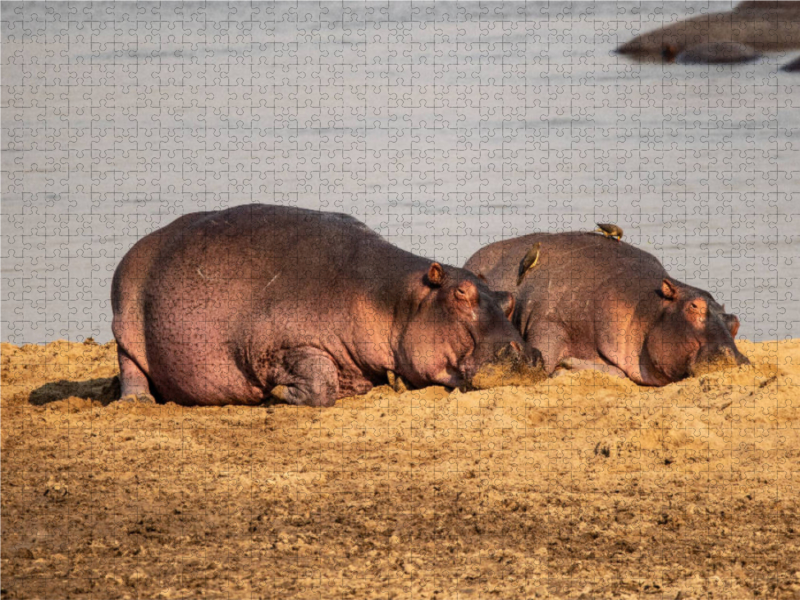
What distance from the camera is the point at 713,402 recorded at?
8500 millimetres

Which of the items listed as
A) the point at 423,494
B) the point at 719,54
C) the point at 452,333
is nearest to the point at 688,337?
the point at 452,333

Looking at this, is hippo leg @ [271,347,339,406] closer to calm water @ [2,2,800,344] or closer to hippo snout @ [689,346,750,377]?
hippo snout @ [689,346,750,377]

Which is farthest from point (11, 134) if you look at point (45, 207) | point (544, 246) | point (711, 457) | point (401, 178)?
point (711, 457)

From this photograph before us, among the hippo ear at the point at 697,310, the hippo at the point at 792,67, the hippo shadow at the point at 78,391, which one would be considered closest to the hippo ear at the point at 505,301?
the hippo ear at the point at 697,310

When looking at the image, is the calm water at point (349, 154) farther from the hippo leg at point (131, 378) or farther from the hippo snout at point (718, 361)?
the hippo leg at point (131, 378)

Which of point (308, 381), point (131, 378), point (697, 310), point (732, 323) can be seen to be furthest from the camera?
point (697, 310)

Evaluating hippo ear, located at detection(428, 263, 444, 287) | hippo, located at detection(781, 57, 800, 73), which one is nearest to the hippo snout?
hippo ear, located at detection(428, 263, 444, 287)

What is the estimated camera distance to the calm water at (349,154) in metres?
12.5

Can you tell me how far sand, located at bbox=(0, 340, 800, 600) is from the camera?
550cm

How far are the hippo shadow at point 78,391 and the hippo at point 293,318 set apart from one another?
0.49 metres

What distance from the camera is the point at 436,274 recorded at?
30.3 ft

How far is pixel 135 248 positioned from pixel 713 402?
15.2 feet

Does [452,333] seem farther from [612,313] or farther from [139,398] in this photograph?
[139,398]

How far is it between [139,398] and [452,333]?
2482 millimetres
